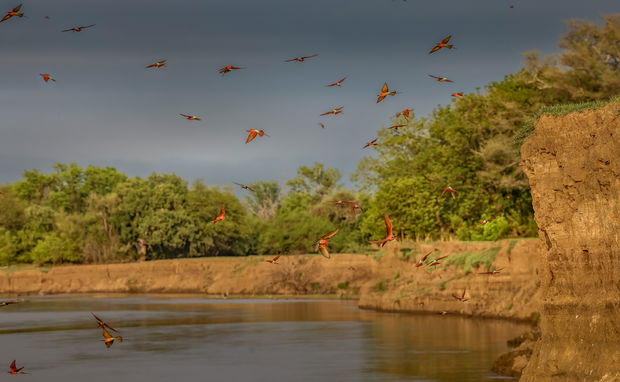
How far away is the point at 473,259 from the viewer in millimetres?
54531

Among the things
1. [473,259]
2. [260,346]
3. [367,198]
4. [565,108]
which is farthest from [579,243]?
[367,198]

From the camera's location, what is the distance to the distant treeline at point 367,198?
72125 millimetres

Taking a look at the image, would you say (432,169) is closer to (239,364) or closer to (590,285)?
(239,364)

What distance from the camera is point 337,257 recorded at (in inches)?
3329

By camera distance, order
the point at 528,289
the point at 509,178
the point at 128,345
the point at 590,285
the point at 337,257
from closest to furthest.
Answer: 1. the point at 590,285
2. the point at 128,345
3. the point at 528,289
4. the point at 509,178
5. the point at 337,257

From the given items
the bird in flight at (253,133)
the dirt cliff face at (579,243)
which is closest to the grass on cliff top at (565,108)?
the dirt cliff face at (579,243)

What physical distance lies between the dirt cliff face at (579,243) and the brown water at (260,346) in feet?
25.0

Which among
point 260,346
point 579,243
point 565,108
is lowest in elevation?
point 260,346

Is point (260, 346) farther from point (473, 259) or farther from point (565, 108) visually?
point (565, 108)

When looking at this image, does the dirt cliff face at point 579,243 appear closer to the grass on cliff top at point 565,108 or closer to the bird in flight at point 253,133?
the grass on cliff top at point 565,108

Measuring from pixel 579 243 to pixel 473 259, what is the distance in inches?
1285

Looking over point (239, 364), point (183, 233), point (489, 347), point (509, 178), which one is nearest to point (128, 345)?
point (239, 364)

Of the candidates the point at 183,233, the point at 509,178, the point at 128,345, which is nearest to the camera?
the point at 128,345

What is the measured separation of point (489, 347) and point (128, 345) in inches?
668
